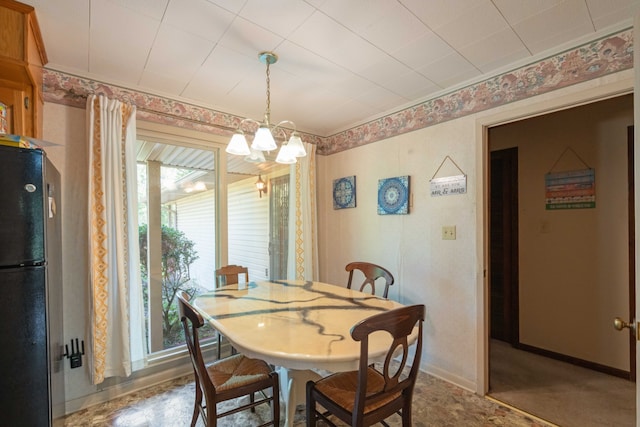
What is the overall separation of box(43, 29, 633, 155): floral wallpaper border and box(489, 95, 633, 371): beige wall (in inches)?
34.2

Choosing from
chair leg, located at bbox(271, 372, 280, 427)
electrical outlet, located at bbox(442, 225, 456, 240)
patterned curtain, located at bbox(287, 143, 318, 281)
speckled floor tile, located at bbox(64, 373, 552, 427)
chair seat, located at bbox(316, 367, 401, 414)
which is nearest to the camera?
chair seat, located at bbox(316, 367, 401, 414)

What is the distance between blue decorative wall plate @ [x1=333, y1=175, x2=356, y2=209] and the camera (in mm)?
3227

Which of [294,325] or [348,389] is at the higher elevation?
[294,325]

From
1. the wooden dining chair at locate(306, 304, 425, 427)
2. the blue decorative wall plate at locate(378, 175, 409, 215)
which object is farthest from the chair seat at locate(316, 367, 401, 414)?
the blue decorative wall plate at locate(378, 175, 409, 215)

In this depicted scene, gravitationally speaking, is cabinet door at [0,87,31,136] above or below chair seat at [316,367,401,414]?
above

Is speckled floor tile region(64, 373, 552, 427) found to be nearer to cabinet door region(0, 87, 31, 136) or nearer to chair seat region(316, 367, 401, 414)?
chair seat region(316, 367, 401, 414)

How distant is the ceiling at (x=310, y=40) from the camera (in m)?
1.46

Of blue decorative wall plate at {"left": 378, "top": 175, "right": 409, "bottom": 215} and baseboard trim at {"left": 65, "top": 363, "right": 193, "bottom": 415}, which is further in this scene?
blue decorative wall plate at {"left": 378, "top": 175, "right": 409, "bottom": 215}

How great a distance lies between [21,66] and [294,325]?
1.94 meters

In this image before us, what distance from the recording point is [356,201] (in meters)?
3.20

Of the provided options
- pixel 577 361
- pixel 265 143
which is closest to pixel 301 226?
pixel 265 143

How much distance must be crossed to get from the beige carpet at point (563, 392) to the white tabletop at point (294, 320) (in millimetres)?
1376

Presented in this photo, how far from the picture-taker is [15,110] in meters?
1.57

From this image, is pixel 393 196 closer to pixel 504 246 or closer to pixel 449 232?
pixel 449 232
